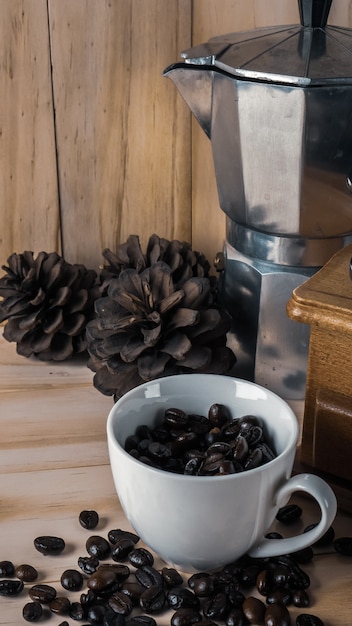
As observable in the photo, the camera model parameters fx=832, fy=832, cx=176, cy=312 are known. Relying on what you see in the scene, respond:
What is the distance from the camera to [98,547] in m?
0.61

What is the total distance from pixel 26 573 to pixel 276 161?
38cm

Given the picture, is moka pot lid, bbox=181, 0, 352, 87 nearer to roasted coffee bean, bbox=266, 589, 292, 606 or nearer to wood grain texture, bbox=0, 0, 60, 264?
wood grain texture, bbox=0, 0, 60, 264

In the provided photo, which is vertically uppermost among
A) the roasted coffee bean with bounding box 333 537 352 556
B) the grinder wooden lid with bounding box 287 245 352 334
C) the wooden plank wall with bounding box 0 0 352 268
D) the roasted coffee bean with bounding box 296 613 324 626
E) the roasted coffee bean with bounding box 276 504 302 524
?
the wooden plank wall with bounding box 0 0 352 268

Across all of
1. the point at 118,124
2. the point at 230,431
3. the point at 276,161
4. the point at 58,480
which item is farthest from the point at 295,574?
the point at 118,124

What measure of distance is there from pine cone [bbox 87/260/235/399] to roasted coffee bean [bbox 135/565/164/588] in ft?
0.62

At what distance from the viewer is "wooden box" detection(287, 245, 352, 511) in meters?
0.61

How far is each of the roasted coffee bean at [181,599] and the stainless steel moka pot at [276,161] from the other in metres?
0.28

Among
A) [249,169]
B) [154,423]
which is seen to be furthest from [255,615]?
[249,169]

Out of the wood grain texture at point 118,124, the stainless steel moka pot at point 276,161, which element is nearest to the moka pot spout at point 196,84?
the stainless steel moka pot at point 276,161

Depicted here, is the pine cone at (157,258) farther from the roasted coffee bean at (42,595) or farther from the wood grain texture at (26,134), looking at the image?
the roasted coffee bean at (42,595)

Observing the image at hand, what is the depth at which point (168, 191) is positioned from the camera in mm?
922

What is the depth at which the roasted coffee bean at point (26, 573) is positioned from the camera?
0.58m

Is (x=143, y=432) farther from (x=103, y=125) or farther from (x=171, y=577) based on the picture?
(x=103, y=125)

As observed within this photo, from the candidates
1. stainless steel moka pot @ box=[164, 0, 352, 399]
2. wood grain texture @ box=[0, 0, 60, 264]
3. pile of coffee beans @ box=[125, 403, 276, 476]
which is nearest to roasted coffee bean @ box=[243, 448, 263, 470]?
pile of coffee beans @ box=[125, 403, 276, 476]
